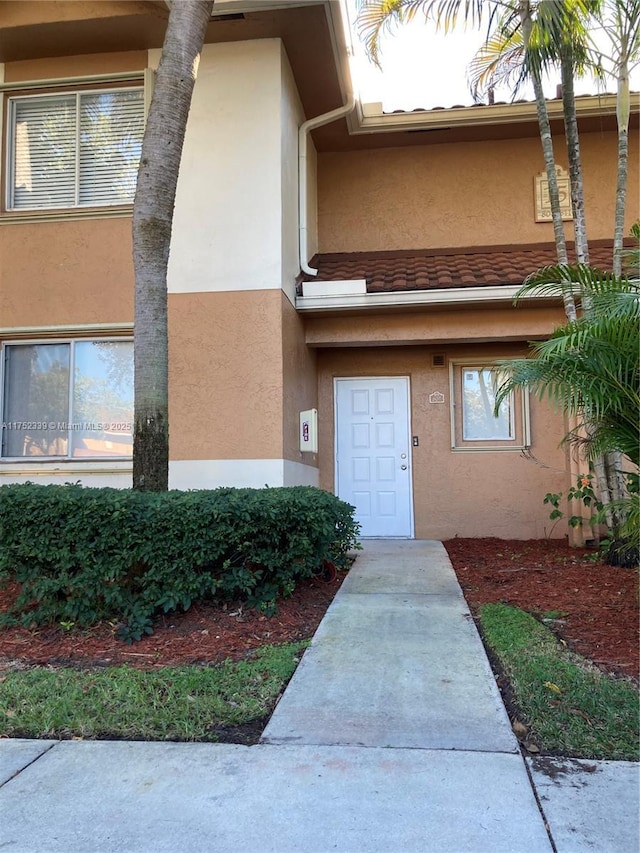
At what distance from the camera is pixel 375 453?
934 centimetres

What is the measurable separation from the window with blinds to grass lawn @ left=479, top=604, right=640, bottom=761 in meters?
6.39

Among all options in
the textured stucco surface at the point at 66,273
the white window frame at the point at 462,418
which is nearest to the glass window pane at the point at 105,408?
the textured stucco surface at the point at 66,273

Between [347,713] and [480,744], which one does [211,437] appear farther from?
[480,744]

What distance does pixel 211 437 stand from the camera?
7.07m

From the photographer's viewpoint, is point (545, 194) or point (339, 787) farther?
point (545, 194)

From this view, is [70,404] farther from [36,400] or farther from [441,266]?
[441,266]

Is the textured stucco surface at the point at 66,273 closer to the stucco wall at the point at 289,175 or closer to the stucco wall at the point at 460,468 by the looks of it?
the stucco wall at the point at 289,175

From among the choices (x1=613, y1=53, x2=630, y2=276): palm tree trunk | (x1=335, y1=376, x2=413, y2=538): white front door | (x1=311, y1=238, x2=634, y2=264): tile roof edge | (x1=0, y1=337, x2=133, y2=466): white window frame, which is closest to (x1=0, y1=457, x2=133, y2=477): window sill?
(x1=0, y1=337, x2=133, y2=466): white window frame

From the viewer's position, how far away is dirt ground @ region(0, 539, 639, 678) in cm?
438

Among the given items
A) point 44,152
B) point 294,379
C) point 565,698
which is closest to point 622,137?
point 294,379

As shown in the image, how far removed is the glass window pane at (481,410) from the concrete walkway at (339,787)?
566 cm

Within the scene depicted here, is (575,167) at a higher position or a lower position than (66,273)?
higher

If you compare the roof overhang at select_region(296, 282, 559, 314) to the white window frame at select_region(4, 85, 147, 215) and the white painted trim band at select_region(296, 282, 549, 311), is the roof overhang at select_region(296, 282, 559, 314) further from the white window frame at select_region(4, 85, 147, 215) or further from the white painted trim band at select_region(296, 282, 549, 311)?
the white window frame at select_region(4, 85, 147, 215)

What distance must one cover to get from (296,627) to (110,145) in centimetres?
604
